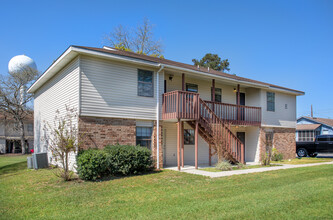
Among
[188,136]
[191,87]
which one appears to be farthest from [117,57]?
[188,136]

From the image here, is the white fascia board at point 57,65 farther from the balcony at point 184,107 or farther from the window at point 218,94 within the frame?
the window at point 218,94

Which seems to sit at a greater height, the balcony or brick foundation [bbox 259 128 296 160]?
the balcony

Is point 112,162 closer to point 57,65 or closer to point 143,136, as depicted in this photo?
point 143,136

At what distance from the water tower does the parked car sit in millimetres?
27848

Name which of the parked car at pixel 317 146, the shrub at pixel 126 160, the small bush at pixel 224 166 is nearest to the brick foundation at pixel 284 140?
the parked car at pixel 317 146

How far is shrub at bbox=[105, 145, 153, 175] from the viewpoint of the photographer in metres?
10.3

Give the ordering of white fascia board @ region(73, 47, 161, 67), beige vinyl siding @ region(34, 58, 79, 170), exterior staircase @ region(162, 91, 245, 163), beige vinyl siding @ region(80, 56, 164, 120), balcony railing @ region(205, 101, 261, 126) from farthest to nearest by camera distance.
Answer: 1. balcony railing @ region(205, 101, 261, 126)
2. exterior staircase @ region(162, 91, 245, 163)
3. beige vinyl siding @ region(34, 58, 79, 170)
4. beige vinyl siding @ region(80, 56, 164, 120)
5. white fascia board @ region(73, 47, 161, 67)

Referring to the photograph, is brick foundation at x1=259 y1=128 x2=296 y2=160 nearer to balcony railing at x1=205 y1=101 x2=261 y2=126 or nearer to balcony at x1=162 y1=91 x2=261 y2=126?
balcony railing at x1=205 y1=101 x2=261 y2=126

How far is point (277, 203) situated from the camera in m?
6.52

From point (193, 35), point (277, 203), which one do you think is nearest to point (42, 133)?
point (193, 35)

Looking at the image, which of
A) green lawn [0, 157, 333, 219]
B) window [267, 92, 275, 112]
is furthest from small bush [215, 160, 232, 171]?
window [267, 92, 275, 112]

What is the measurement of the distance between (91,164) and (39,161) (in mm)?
5519

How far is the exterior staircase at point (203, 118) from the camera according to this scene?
41.5 ft

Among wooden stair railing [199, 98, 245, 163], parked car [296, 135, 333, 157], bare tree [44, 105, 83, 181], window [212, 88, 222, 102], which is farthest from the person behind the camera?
parked car [296, 135, 333, 157]
